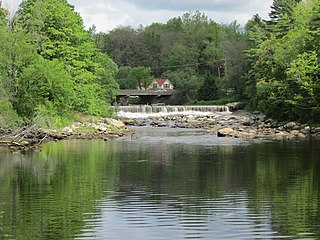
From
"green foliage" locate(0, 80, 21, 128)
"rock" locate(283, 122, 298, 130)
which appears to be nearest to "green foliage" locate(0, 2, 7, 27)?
"green foliage" locate(0, 80, 21, 128)

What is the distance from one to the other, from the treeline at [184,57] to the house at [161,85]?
4.63 ft

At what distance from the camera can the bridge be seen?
9606 centimetres

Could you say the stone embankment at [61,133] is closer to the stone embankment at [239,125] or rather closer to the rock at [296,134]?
the stone embankment at [239,125]

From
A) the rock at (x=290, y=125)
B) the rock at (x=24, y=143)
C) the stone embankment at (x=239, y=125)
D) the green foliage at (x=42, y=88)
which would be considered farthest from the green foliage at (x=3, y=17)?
the rock at (x=290, y=125)

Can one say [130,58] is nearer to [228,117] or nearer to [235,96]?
[235,96]

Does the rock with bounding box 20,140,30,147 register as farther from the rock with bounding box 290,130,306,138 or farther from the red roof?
the red roof

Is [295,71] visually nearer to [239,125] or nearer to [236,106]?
[239,125]

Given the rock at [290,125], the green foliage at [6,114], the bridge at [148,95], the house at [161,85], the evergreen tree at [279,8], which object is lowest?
the rock at [290,125]

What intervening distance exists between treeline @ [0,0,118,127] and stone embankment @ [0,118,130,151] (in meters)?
0.93

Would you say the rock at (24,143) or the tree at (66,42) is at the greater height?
the tree at (66,42)

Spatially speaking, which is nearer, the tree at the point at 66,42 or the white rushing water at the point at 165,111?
the tree at the point at 66,42

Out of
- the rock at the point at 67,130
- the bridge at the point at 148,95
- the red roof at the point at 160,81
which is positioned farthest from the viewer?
the red roof at the point at 160,81

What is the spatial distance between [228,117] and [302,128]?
21.5m

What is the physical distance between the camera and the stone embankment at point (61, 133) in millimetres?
36656
